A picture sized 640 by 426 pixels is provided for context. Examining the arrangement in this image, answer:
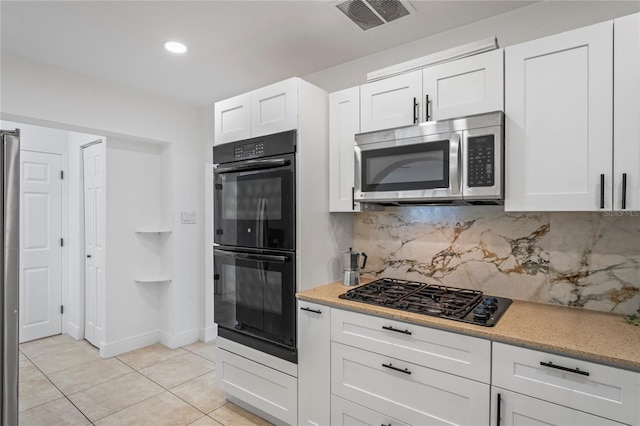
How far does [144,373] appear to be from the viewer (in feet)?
10.2

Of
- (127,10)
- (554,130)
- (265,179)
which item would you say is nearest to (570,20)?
(554,130)

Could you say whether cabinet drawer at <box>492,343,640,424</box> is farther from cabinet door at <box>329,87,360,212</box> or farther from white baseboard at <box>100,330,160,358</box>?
white baseboard at <box>100,330,160,358</box>

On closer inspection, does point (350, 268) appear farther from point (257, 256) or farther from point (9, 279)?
point (9, 279)

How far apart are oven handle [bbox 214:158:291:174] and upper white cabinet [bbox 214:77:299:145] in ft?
0.67

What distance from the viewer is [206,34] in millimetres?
2316

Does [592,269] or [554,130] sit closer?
[554,130]

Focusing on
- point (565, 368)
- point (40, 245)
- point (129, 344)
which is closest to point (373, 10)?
point (565, 368)

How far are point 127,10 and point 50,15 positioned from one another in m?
0.49

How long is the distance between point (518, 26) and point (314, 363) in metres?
2.38

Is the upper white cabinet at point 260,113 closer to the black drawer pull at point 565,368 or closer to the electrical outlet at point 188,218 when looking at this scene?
the electrical outlet at point 188,218

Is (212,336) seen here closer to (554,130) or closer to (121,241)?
(121,241)

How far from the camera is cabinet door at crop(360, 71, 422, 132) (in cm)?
203

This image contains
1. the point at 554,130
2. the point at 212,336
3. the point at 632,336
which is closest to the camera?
the point at 632,336

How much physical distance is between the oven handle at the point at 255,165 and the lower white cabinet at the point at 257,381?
1.28 meters
